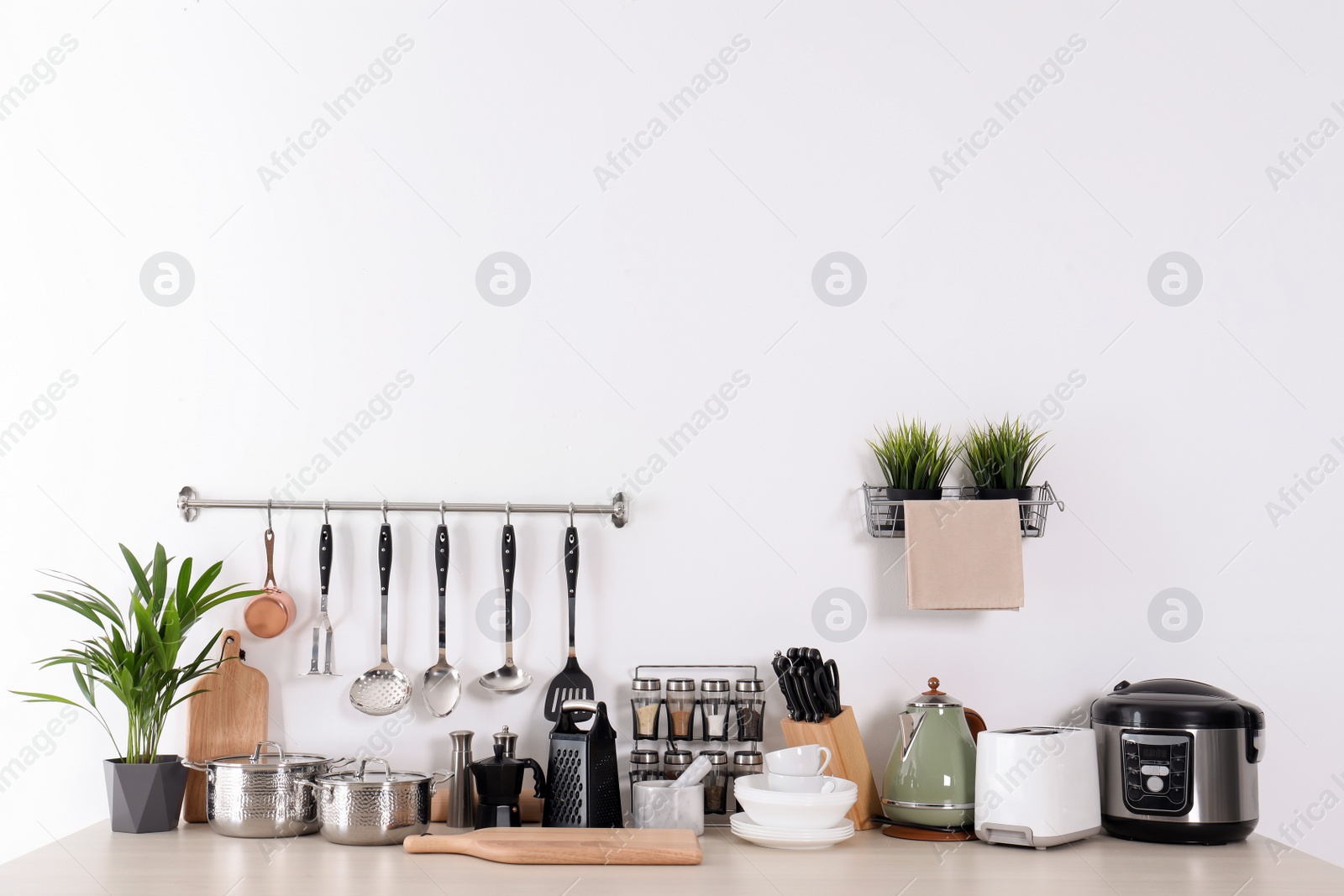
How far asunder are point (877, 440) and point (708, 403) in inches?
11.8

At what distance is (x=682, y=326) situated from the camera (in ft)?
5.79

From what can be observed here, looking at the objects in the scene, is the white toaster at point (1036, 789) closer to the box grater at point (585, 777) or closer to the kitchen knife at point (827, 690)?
the kitchen knife at point (827, 690)

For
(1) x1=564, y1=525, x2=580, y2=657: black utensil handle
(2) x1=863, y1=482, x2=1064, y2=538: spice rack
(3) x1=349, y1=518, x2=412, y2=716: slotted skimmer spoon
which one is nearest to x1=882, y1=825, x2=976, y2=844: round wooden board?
(2) x1=863, y1=482, x2=1064, y2=538: spice rack

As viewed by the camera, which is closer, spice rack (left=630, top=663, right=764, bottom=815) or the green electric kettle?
the green electric kettle

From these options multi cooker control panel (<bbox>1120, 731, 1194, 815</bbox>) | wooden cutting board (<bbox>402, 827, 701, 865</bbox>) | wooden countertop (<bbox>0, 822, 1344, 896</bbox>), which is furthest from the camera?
multi cooker control panel (<bbox>1120, 731, 1194, 815</bbox>)

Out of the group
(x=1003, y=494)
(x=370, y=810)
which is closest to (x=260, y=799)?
(x=370, y=810)

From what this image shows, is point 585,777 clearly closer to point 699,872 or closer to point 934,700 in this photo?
point 699,872

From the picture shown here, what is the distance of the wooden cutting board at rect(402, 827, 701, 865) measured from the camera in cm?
135

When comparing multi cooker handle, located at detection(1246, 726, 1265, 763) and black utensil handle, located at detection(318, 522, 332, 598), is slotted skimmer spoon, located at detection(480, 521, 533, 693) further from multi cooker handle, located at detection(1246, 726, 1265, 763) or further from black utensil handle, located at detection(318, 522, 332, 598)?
multi cooker handle, located at detection(1246, 726, 1265, 763)

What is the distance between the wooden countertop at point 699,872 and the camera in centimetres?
124

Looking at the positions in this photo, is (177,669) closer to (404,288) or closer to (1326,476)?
(404,288)

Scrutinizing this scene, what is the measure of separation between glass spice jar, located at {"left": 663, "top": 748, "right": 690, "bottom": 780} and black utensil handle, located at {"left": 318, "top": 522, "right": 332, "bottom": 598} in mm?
623

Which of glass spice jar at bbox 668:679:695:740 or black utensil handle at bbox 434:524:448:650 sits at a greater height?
black utensil handle at bbox 434:524:448:650

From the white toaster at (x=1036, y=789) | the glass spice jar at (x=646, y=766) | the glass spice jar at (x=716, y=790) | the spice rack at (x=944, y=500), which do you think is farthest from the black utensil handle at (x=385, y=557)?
the white toaster at (x=1036, y=789)
